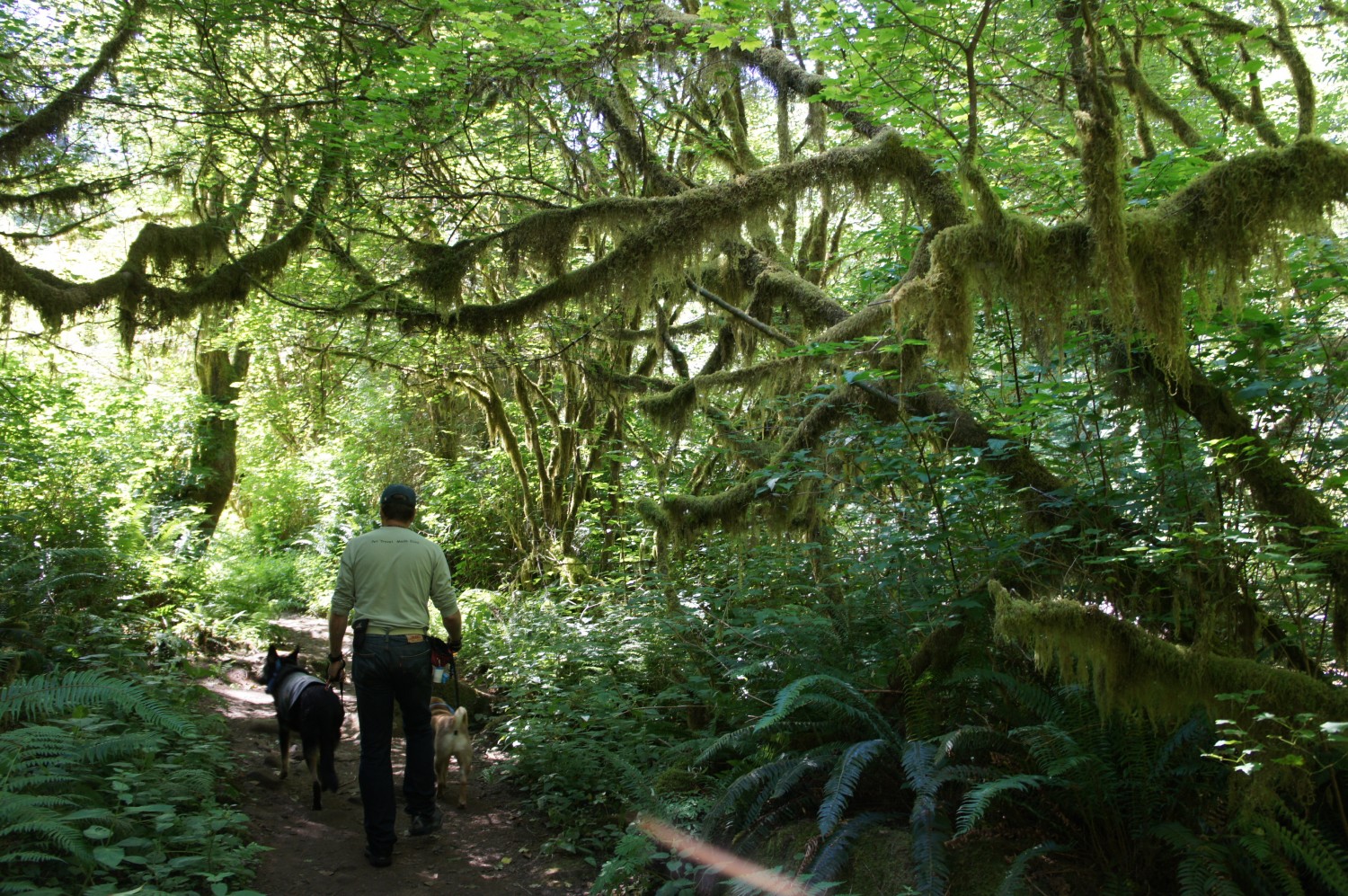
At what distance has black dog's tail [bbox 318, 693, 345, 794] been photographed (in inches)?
227

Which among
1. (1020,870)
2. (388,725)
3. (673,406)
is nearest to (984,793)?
(1020,870)

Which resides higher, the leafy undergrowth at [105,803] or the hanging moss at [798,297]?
the hanging moss at [798,297]

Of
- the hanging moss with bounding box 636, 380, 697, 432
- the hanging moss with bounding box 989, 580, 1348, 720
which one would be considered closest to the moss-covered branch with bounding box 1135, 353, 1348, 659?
the hanging moss with bounding box 989, 580, 1348, 720

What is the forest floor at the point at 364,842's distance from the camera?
4789 millimetres

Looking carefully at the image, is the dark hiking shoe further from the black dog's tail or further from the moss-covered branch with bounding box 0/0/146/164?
the moss-covered branch with bounding box 0/0/146/164

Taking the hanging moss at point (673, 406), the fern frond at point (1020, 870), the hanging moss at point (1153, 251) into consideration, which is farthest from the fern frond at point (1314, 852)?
the hanging moss at point (673, 406)

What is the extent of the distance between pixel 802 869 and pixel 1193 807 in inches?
78.2

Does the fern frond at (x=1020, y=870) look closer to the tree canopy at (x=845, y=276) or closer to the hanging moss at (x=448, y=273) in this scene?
the tree canopy at (x=845, y=276)

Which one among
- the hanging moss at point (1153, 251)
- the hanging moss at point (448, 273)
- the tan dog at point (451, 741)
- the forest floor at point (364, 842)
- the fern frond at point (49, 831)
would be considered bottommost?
the forest floor at point (364, 842)

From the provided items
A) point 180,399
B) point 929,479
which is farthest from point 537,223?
point 180,399

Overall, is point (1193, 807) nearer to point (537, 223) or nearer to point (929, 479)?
point (929, 479)

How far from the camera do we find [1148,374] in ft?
15.9

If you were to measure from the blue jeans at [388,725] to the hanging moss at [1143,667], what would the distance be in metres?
3.56

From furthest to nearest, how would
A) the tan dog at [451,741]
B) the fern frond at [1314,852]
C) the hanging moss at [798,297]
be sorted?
1. the hanging moss at [798,297]
2. the tan dog at [451,741]
3. the fern frond at [1314,852]
